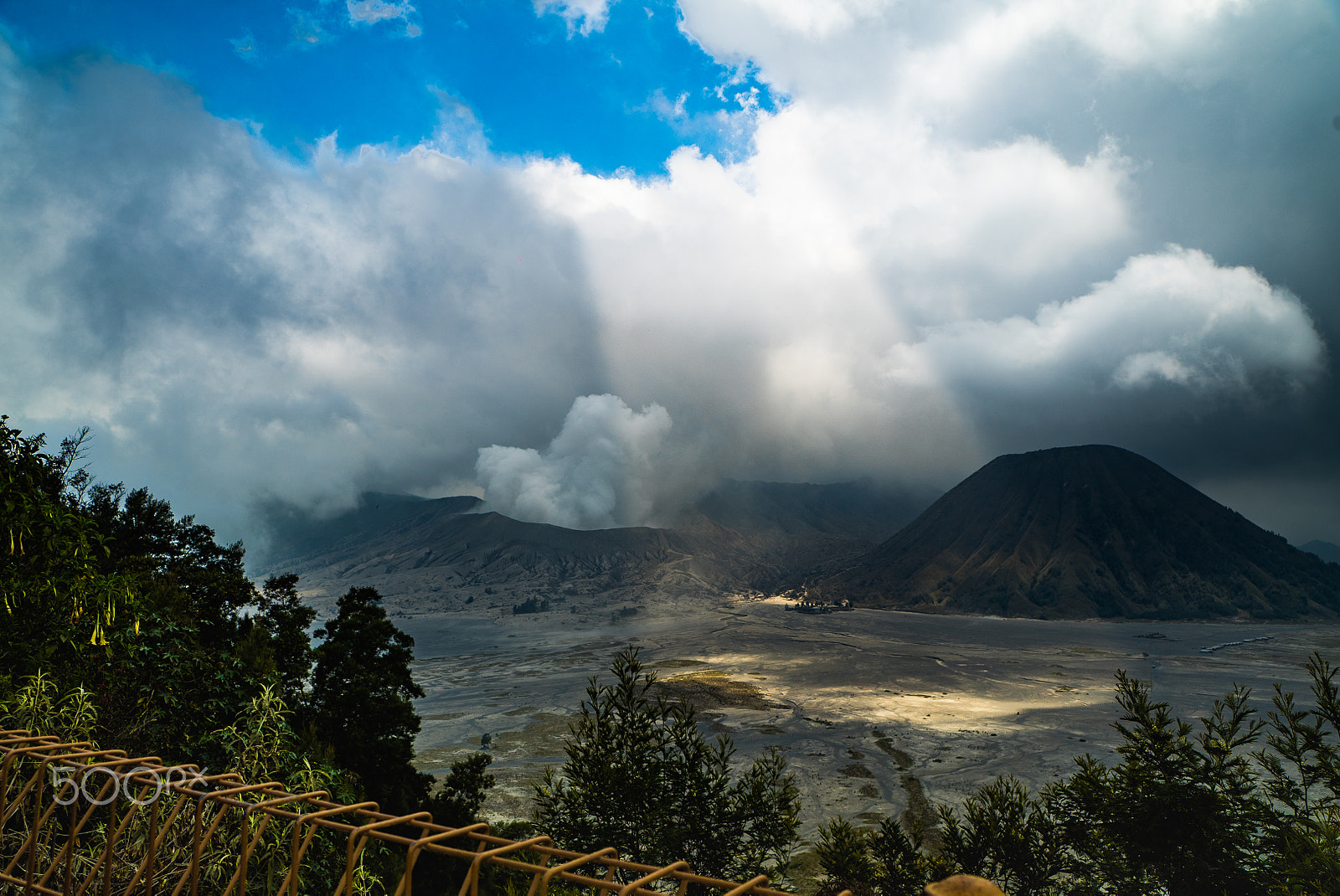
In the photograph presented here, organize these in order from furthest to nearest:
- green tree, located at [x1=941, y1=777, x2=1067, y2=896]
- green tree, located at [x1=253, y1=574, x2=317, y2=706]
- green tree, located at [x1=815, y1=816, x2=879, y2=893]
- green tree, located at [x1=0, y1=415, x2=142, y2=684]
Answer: green tree, located at [x1=253, y1=574, x2=317, y2=706] < green tree, located at [x1=815, y1=816, x2=879, y2=893] < green tree, located at [x1=941, y1=777, x2=1067, y2=896] < green tree, located at [x1=0, y1=415, x2=142, y2=684]

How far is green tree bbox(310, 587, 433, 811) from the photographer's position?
19.1m

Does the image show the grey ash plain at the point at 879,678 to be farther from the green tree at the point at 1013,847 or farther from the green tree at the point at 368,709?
the green tree at the point at 1013,847

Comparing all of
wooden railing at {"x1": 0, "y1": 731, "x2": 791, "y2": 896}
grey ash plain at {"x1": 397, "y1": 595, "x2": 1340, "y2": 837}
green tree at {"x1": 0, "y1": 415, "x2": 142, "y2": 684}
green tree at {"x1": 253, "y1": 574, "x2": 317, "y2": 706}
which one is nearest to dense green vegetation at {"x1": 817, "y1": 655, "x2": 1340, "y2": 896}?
wooden railing at {"x1": 0, "y1": 731, "x2": 791, "y2": 896}

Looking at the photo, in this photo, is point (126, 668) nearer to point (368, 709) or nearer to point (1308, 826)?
point (368, 709)

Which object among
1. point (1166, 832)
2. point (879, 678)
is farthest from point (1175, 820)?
point (879, 678)

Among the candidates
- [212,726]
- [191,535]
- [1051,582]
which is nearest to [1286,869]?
[212,726]

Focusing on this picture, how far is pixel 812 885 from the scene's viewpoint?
2117 centimetres

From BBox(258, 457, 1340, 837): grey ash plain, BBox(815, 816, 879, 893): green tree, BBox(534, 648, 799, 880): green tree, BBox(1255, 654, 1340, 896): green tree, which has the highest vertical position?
BBox(1255, 654, 1340, 896): green tree

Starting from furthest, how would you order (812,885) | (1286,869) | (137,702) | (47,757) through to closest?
(812,885) → (1286,869) → (137,702) → (47,757)

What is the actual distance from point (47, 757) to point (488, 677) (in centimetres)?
8579

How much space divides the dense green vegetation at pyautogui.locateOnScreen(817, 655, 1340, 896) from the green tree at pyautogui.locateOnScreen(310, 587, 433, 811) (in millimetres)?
13483

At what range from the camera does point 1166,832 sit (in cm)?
1134

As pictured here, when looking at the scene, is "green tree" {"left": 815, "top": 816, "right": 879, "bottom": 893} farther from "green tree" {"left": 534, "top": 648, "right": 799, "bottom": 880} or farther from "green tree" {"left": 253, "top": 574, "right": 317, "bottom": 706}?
"green tree" {"left": 253, "top": 574, "right": 317, "bottom": 706}

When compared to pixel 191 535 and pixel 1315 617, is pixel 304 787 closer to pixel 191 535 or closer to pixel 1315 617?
pixel 191 535
